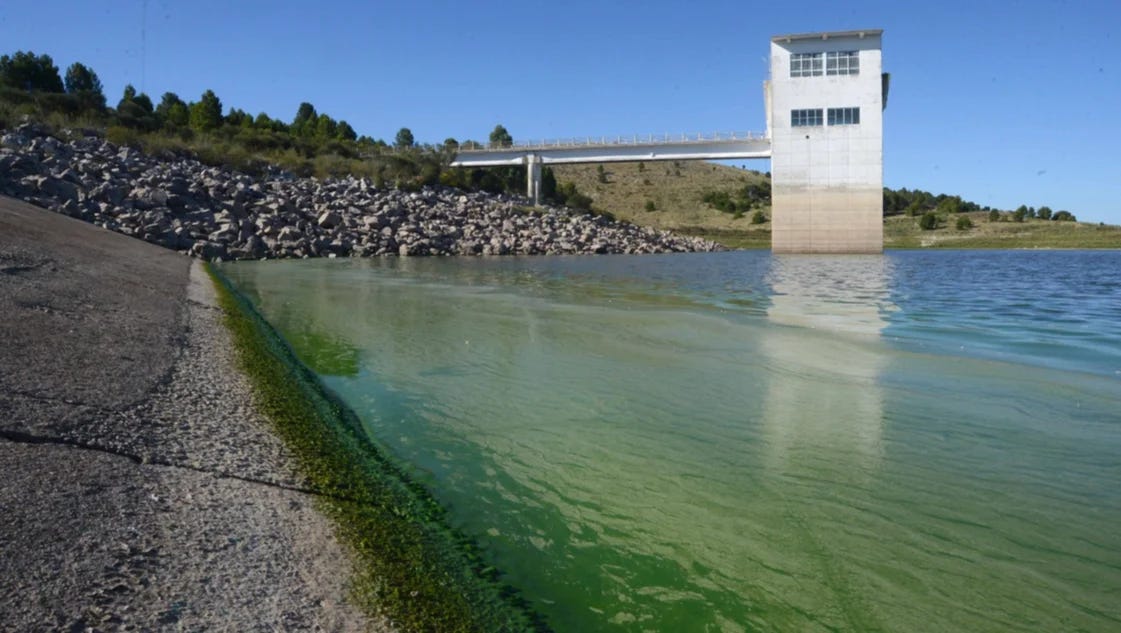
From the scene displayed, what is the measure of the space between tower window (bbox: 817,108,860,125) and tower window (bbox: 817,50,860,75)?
7.84 feet

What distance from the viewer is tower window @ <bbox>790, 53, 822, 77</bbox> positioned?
48500mm

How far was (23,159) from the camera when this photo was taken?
88.5 ft

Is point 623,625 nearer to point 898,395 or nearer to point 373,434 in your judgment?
point 373,434

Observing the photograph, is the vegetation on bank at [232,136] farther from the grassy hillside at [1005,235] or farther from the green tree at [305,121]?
the grassy hillside at [1005,235]

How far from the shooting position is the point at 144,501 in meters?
3.64

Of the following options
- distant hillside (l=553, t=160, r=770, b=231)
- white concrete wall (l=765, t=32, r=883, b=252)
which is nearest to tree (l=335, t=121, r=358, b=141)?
distant hillside (l=553, t=160, r=770, b=231)

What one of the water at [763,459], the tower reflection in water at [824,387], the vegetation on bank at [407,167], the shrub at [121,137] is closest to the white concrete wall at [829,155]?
the vegetation on bank at [407,167]

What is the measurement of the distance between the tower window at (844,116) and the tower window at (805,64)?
273cm

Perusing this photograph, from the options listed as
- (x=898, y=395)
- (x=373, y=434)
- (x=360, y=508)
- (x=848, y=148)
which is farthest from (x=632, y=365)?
(x=848, y=148)

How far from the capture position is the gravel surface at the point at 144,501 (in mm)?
2801

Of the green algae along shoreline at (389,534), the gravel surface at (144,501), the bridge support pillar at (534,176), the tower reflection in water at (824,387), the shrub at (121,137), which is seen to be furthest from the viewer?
the bridge support pillar at (534,176)

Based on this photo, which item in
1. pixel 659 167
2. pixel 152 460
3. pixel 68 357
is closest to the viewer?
pixel 152 460

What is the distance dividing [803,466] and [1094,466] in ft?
7.05

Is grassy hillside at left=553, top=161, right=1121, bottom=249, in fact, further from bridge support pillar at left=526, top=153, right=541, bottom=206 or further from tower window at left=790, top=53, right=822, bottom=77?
tower window at left=790, top=53, right=822, bottom=77
